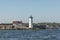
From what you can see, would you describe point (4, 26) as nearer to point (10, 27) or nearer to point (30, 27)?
point (10, 27)

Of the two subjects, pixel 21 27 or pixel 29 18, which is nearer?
pixel 29 18

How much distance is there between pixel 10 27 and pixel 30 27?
19.5 meters

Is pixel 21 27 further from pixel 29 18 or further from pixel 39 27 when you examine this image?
pixel 29 18

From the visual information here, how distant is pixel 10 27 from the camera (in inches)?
6048

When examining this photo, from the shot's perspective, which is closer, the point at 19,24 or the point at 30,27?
the point at 30,27

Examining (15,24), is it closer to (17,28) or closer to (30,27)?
(17,28)

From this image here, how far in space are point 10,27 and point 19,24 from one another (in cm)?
511

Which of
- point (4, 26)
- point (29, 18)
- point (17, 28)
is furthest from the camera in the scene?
point (4, 26)

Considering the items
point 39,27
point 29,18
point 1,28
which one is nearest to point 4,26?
point 1,28

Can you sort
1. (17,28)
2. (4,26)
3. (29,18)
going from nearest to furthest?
(29,18)
(17,28)
(4,26)

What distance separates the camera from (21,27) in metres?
152

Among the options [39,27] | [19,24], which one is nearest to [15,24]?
[19,24]

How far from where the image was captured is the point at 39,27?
153 meters

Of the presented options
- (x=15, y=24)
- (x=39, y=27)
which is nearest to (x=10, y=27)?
(x=15, y=24)
